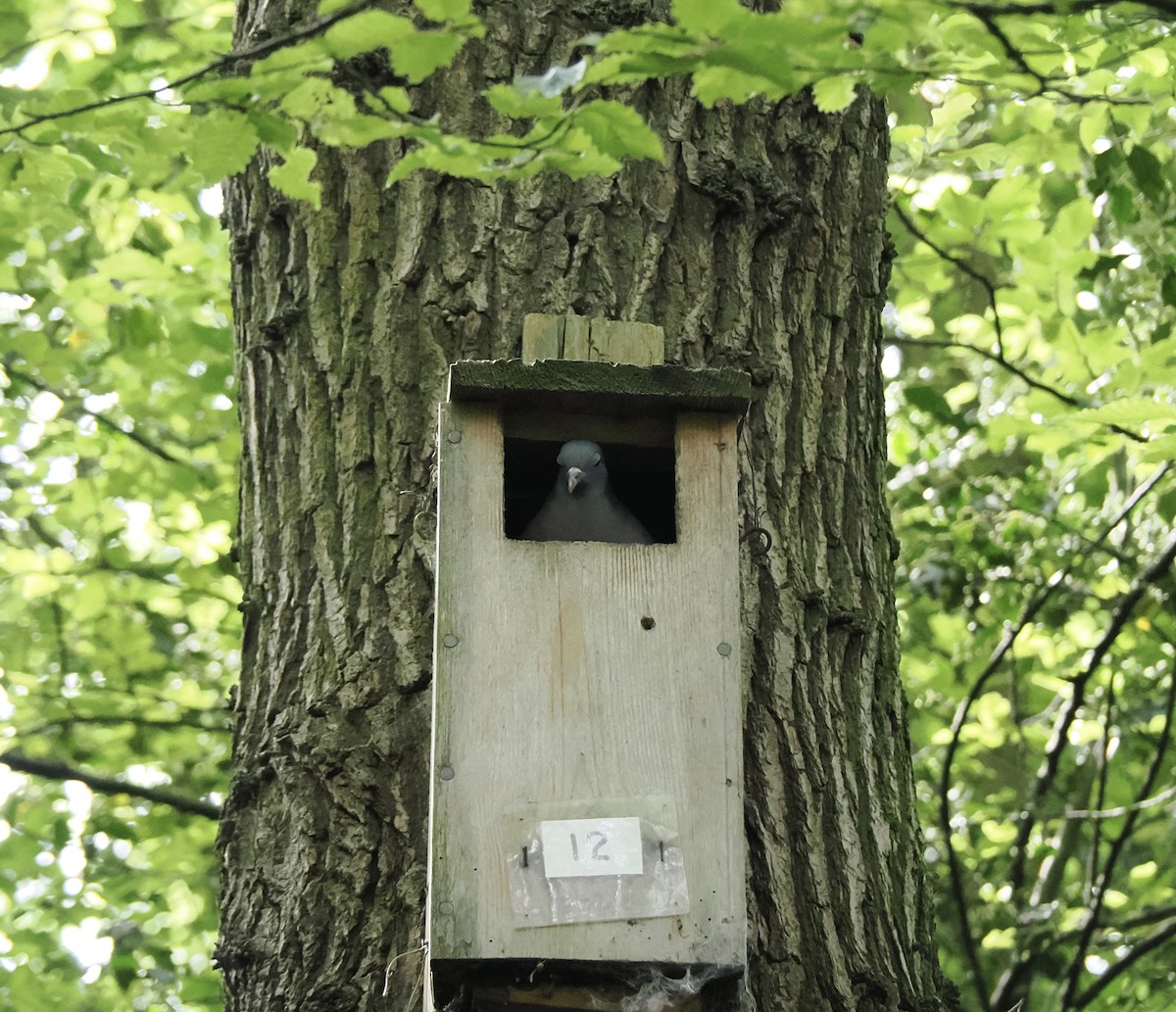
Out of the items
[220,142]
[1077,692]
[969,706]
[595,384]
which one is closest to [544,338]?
[595,384]

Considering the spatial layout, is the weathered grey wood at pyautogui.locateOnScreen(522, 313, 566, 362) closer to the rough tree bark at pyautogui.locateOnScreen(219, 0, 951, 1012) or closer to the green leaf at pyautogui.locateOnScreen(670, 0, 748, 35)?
the rough tree bark at pyautogui.locateOnScreen(219, 0, 951, 1012)

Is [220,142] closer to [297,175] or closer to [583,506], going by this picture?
[297,175]

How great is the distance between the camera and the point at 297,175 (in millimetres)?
2326

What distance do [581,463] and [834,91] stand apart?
0.72m

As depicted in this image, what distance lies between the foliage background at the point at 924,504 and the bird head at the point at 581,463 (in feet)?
2.62

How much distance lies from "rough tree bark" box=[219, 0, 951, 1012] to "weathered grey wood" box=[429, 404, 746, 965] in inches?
13.3

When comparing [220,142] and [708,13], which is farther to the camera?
[220,142]

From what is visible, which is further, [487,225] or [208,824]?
[208,824]

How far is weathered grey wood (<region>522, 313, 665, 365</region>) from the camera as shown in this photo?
88.0 inches

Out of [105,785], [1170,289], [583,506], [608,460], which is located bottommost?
[105,785]

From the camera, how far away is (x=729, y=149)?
2.68 m

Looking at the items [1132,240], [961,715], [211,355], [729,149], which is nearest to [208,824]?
[211,355]

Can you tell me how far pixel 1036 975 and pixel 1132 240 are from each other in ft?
8.24

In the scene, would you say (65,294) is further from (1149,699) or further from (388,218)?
(1149,699)
